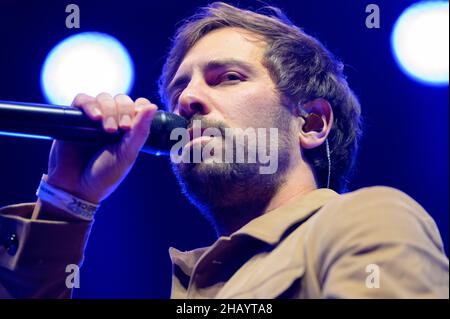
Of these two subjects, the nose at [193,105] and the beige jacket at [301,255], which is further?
the nose at [193,105]

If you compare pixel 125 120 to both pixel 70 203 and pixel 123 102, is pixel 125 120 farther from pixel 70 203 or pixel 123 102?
pixel 70 203

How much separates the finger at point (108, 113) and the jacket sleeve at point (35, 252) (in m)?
0.27

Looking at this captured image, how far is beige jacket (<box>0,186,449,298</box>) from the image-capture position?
3.31ft

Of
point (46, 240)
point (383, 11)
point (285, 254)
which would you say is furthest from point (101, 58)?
point (285, 254)

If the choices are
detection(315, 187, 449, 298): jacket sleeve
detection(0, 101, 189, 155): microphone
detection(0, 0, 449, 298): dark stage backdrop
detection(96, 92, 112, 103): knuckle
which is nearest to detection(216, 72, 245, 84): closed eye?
detection(0, 101, 189, 155): microphone

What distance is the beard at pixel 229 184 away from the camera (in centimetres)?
160

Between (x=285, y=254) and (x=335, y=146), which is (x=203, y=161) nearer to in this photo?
(x=285, y=254)

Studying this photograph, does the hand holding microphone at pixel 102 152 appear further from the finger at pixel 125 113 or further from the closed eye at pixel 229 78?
the closed eye at pixel 229 78

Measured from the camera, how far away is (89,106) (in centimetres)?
128

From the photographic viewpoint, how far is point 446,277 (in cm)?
104

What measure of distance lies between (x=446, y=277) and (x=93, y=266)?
194 centimetres

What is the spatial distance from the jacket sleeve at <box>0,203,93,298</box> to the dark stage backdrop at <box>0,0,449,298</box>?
3.68ft

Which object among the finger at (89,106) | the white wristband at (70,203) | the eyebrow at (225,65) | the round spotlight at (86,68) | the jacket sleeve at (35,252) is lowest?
the jacket sleeve at (35,252)

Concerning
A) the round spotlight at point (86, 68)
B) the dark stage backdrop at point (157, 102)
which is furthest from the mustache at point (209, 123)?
the round spotlight at point (86, 68)
